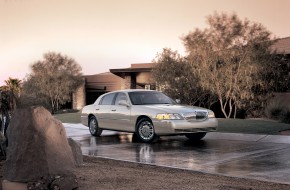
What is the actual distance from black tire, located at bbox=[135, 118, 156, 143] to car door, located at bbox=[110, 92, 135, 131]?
35 cm

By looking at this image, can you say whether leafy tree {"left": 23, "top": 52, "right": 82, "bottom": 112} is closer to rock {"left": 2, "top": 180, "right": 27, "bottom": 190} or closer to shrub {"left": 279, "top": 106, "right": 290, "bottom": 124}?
shrub {"left": 279, "top": 106, "right": 290, "bottom": 124}

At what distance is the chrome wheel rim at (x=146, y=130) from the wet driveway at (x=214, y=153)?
0.33m

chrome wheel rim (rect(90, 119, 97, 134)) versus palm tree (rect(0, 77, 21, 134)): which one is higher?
palm tree (rect(0, 77, 21, 134))

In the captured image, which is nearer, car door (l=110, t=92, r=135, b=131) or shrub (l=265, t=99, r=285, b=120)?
car door (l=110, t=92, r=135, b=131)

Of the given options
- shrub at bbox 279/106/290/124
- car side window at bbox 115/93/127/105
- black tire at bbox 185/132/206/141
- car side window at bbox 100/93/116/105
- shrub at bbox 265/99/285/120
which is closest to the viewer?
black tire at bbox 185/132/206/141

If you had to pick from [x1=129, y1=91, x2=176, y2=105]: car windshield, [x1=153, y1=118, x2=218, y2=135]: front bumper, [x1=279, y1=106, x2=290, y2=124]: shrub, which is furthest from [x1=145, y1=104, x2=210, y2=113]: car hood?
[x1=279, y1=106, x2=290, y2=124]: shrub

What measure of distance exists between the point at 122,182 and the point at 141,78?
30.2m

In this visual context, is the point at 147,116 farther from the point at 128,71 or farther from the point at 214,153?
the point at 128,71

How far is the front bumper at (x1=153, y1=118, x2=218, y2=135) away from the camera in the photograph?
13.7m

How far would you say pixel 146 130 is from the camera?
1453 centimetres

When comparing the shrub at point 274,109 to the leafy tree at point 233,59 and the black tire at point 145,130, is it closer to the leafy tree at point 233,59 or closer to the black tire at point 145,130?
the leafy tree at point 233,59

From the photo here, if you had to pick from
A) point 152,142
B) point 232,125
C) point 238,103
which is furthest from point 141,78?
point 152,142

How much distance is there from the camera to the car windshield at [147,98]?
15289mm

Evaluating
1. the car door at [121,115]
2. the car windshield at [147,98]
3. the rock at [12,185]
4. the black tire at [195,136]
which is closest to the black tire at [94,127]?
the car door at [121,115]
